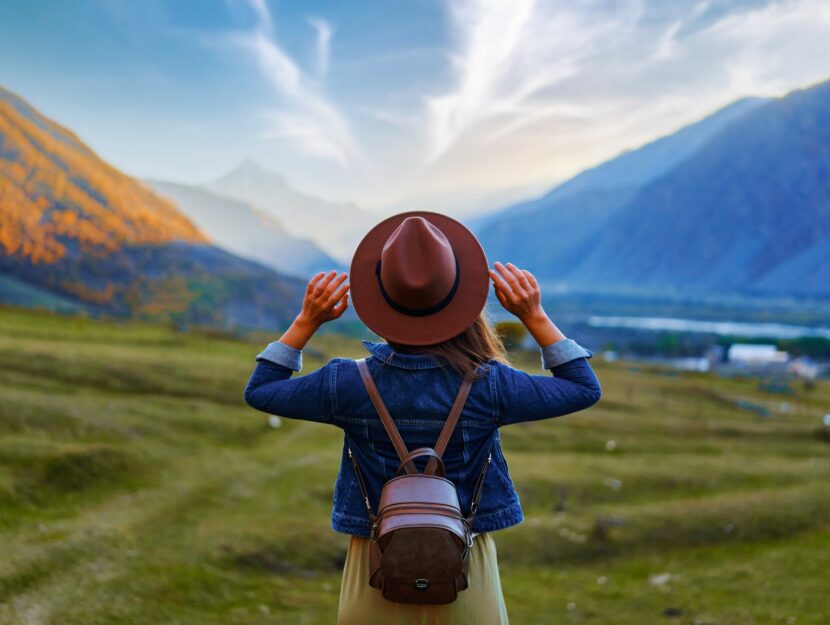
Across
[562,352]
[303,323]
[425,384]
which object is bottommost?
[425,384]

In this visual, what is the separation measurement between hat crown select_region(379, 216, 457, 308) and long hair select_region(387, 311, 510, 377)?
0.28 m

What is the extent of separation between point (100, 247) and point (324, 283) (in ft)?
340

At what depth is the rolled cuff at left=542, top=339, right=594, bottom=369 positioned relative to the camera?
441 cm

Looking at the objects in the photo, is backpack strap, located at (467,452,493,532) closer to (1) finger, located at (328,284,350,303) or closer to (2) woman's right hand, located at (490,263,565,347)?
(2) woman's right hand, located at (490,263,565,347)

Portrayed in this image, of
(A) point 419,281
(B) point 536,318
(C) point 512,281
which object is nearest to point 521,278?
(C) point 512,281

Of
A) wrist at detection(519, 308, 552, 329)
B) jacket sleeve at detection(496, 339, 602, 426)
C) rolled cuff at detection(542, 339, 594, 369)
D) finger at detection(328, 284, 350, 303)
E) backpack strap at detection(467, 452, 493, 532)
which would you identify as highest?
finger at detection(328, 284, 350, 303)

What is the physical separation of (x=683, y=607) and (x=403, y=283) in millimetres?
17192

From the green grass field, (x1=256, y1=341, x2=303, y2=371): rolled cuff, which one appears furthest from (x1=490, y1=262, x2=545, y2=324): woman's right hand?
A: the green grass field

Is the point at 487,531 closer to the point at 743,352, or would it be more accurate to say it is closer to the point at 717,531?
the point at 717,531

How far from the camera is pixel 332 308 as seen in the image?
15.0 feet

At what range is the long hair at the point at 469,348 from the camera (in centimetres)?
433

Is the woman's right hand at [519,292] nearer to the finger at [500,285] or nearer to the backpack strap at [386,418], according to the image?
the finger at [500,285]

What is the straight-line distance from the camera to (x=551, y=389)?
434 cm

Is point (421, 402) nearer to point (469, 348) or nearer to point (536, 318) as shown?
point (469, 348)
